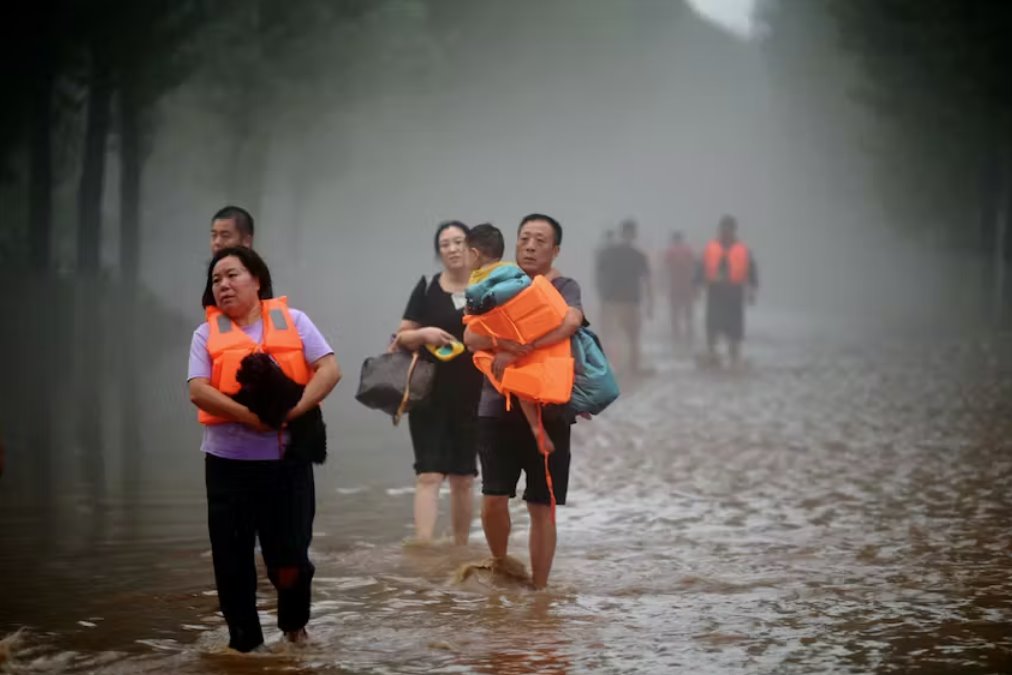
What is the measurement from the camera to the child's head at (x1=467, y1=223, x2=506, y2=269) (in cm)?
918

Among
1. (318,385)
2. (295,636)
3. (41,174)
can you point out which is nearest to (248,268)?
(318,385)

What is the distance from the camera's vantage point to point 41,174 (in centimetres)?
2812

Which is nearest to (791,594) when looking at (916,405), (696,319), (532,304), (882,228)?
(532,304)

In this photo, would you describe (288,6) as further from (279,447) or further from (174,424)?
(279,447)

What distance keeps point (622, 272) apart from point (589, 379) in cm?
1808

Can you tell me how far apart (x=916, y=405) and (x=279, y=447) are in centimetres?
1305

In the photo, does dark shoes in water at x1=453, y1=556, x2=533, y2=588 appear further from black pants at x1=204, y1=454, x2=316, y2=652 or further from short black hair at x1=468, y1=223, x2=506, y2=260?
black pants at x1=204, y1=454, x2=316, y2=652

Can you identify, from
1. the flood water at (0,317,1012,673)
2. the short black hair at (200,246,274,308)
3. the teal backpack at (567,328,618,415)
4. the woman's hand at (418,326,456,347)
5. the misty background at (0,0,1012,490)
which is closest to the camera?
the short black hair at (200,246,274,308)

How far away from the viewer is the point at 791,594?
895cm

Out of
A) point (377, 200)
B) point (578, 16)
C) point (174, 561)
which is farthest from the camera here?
point (578, 16)

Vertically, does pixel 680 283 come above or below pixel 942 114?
below

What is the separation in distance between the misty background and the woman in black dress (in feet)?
12.4

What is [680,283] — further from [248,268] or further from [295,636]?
[248,268]

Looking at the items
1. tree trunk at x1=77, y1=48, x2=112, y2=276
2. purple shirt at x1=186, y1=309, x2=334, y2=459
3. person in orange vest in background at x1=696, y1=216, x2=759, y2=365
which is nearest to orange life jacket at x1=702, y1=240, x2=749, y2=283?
person in orange vest in background at x1=696, y1=216, x2=759, y2=365
